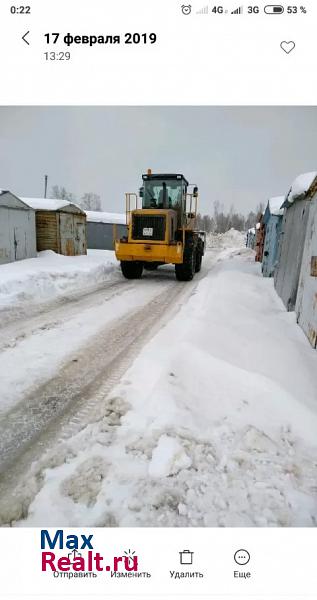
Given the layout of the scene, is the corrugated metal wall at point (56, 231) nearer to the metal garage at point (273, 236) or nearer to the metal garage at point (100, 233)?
the metal garage at point (273, 236)

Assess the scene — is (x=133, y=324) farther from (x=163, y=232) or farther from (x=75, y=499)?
(x=163, y=232)

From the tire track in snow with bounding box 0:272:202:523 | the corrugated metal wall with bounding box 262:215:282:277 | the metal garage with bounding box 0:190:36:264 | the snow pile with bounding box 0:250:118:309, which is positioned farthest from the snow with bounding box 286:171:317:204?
the metal garage with bounding box 0:190:36:264

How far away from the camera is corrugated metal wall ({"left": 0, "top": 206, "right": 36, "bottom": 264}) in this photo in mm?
11938

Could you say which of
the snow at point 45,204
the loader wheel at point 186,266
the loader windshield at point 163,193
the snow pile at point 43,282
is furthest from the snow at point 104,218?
the loader wheel at point 186,266

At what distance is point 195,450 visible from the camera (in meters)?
2.17

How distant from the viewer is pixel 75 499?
183 cm

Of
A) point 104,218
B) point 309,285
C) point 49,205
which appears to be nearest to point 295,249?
point 309,285

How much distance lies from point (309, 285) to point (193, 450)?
3.72 m

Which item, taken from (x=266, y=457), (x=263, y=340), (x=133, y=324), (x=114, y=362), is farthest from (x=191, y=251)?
(x=266, y=457)

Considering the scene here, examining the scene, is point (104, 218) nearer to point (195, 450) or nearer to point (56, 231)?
point (56, 231)

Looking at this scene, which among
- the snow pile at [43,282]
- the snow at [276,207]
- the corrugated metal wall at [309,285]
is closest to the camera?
the corrugated metal wall at [309,285]

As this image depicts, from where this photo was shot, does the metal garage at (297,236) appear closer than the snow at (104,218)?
Yes

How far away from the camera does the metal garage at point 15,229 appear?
39.0 feet

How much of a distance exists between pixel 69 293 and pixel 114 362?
15.2 feet
